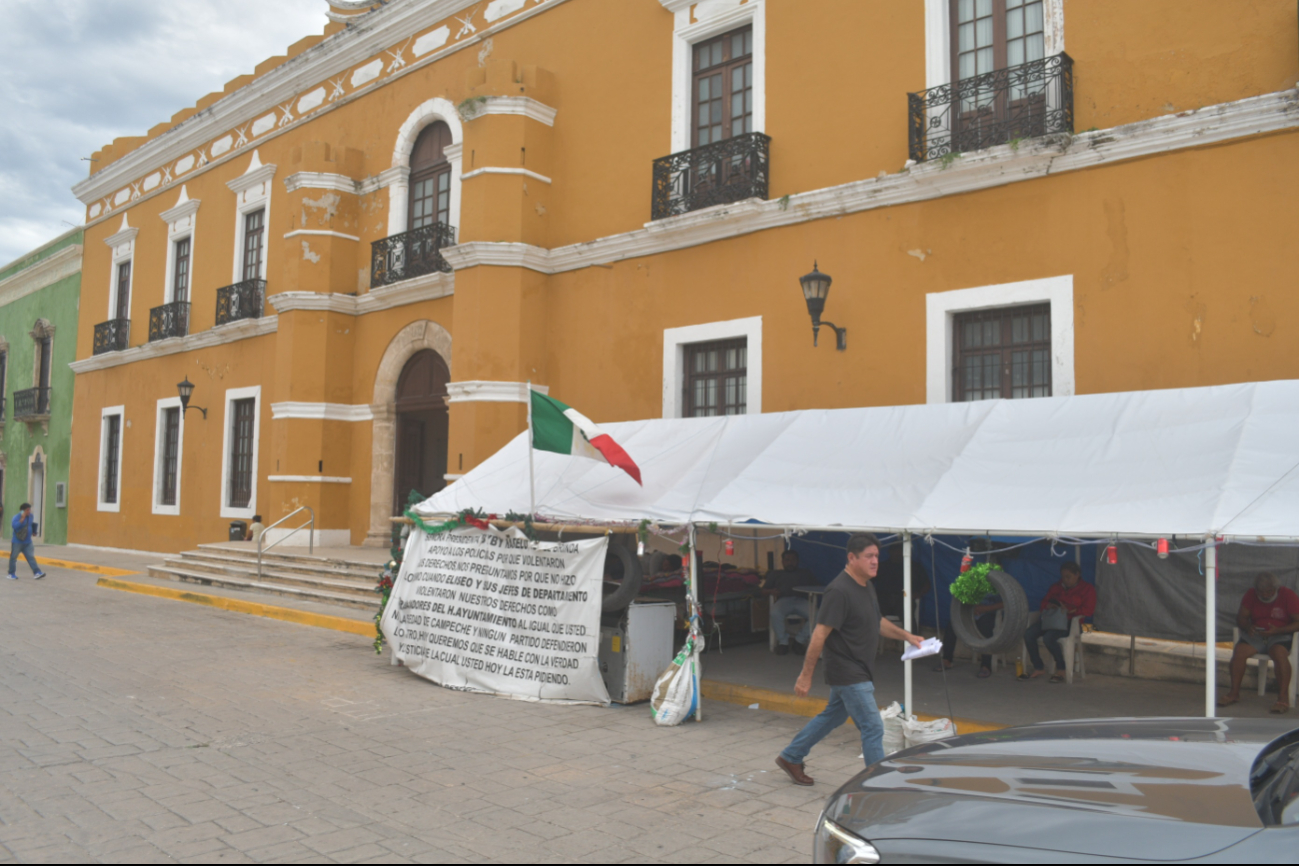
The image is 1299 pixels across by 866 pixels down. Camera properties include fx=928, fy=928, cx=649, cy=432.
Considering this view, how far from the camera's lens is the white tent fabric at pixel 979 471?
246 inches

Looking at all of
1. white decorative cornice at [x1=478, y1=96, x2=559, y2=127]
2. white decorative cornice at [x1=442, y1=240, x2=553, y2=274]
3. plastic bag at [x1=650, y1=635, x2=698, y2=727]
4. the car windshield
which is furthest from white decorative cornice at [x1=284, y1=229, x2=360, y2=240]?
the car windshield

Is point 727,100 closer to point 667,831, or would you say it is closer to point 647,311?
point 647,311

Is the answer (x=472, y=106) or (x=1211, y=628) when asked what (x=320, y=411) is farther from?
(x=1211, y=628)

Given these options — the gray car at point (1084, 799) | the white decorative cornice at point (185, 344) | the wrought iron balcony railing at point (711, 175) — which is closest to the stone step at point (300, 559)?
the white decorative cornice at point (185, 344)

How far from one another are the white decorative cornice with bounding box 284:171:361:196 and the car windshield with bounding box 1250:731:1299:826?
16879mm

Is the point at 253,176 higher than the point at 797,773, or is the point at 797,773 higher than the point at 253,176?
the point at 253,176

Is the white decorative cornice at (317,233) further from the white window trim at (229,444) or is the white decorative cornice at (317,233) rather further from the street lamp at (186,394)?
the street lamp at (186,394)

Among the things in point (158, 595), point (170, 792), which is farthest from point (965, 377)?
point (158, 595)

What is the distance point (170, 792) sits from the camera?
5543 millimetres

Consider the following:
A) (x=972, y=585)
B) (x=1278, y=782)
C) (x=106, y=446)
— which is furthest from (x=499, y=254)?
(x=106, y=446)

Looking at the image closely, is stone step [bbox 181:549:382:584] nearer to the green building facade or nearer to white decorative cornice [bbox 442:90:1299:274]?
white decorative cornice [bbox 442:90:1299:274]

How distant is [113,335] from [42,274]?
754cm

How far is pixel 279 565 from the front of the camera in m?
15.8

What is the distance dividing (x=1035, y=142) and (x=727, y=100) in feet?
14.6
